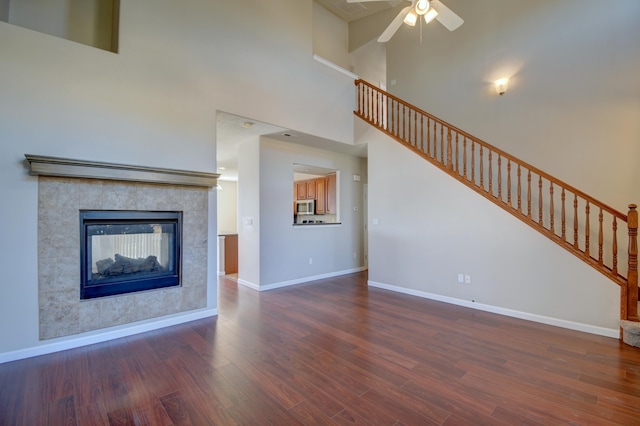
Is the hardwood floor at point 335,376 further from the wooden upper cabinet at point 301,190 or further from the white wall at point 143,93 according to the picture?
the wooden upper cabinet at point 301,190

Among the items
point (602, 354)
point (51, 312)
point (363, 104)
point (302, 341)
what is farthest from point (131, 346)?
point (363, 104)

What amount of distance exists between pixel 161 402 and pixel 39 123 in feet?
9.21

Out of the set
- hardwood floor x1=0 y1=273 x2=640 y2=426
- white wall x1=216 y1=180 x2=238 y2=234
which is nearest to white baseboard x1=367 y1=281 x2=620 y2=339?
hardwood floor x1=0 y1=273 x2=640 y2=426

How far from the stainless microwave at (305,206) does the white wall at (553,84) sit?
3511 millimetres

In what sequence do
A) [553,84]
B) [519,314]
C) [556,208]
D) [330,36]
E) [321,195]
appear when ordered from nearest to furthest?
[519,314] < [556,208] < [553,84] < [330,36] < [321,195]

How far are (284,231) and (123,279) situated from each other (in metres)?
2.70

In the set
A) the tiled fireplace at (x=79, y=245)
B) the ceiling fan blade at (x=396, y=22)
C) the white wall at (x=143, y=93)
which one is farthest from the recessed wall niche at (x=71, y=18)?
the ceiling fan blade at (x=396, y=22)

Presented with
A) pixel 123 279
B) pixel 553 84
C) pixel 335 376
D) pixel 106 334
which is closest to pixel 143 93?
pixel 123 279

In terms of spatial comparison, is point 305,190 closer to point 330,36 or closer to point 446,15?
point 330,36

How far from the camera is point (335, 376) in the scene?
237cm

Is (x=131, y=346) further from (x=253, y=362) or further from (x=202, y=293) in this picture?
(x=253, y=362)

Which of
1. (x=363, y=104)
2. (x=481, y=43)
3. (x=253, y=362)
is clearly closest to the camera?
(x=253, y=362)

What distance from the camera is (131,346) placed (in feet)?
9.68

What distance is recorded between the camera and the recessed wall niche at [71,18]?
3.09 metres
